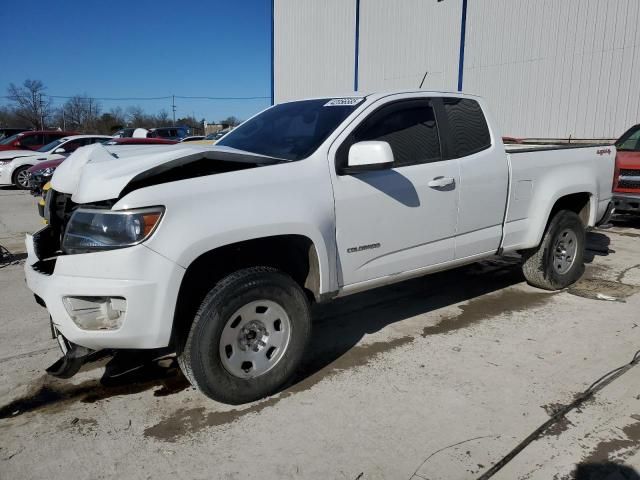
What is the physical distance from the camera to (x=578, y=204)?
5793mm

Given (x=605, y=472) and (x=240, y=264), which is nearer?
(x=605, y=472)

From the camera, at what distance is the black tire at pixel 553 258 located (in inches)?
209

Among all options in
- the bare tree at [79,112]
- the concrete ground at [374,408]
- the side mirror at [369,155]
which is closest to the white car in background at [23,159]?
the concrete ground at [374,408]

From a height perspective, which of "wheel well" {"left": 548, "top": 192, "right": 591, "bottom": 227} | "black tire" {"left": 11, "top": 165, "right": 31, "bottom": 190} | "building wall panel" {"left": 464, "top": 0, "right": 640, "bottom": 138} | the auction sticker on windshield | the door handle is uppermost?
"building wall panel" {"left": 464, "top": 0, "right": 640, "bottom": 138}

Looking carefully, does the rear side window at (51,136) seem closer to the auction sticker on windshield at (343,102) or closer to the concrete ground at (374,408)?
the concrete ground at (374,408)

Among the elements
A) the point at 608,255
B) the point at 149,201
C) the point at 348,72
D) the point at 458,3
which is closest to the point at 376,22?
the point at 348,72

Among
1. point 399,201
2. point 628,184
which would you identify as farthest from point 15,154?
point 628,184

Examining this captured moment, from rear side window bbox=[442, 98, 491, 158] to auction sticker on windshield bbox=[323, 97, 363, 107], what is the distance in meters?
0.88

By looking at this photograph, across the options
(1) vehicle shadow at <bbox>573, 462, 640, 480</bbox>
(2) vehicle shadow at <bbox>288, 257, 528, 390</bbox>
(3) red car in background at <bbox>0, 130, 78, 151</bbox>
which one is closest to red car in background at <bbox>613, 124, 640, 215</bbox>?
(2) vehicle shadow at <bbox>288, 257, 528, 390</bbox>

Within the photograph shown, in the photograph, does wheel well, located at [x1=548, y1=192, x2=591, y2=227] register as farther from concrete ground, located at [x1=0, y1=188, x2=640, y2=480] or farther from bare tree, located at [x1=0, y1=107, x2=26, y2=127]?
bare tree, located at [x1=0, y1=107, x2=26, y2=127]

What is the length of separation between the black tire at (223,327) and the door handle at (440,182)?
4.52 ft

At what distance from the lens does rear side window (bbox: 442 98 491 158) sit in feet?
14.4

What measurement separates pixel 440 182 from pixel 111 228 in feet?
7.90

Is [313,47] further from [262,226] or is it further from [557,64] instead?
[262,226]
